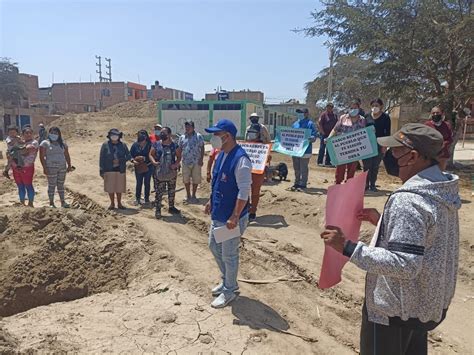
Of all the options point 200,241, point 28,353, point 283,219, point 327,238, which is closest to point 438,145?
point 327,238

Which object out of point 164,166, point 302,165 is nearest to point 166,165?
point 164,166

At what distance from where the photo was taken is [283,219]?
27.3 feet

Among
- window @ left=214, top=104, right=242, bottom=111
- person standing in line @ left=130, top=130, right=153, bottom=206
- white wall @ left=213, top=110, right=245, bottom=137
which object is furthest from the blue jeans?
window @ left=214, top=104, right=242, bottom=111

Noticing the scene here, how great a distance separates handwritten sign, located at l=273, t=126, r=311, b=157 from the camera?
9.57m

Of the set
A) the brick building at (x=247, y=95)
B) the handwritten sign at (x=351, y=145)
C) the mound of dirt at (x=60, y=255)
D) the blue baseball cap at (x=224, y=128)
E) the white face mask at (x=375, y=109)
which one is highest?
the brick building at (x=247, y=95)

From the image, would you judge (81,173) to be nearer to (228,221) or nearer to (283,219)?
(283,219)

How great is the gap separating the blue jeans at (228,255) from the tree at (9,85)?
47.2 metres

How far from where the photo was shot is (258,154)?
25.8ft

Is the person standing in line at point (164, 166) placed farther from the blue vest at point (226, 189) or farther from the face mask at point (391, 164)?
the face mask at point (391, 164)

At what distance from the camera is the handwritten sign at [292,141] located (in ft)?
31.4

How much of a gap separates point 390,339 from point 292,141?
787cm

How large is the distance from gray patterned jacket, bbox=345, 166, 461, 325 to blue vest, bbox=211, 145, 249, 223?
203 centimetres

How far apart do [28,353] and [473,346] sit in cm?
409

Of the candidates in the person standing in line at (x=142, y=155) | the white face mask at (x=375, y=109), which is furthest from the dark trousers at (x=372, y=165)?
the person standing in line at (x=142, y=155)
